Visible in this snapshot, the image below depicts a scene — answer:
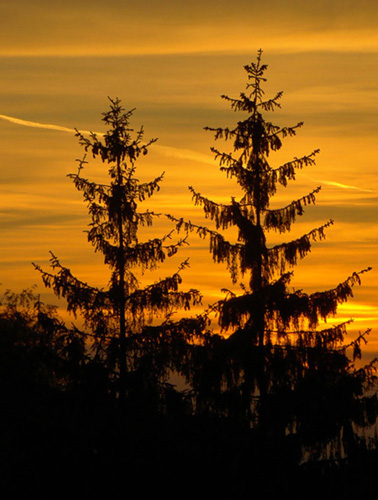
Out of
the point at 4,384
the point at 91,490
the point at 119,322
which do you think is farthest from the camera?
the point at 4,384

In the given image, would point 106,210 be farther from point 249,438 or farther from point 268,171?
point 249,438

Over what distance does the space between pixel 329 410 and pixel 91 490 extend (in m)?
10.4

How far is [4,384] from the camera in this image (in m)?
43.4

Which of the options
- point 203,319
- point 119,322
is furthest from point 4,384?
point 203,319

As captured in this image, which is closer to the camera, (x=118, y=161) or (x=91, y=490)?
(x=91, y=490)

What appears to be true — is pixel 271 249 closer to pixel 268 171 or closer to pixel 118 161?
pixel 268 171

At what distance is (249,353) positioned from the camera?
37031mm

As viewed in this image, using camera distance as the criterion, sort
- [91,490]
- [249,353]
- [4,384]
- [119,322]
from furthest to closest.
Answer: [4,384]
[119,322]
[249,353]
[91,490]

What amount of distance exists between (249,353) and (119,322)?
5631mm

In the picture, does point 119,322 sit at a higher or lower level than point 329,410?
higher

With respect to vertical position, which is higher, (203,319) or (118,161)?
(118,161)

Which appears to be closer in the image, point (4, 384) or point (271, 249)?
point (271, 249)

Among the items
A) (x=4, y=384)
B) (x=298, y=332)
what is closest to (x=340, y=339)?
(x=298, y=332)

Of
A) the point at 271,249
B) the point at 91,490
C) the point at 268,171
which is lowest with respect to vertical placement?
the point at 91,490
